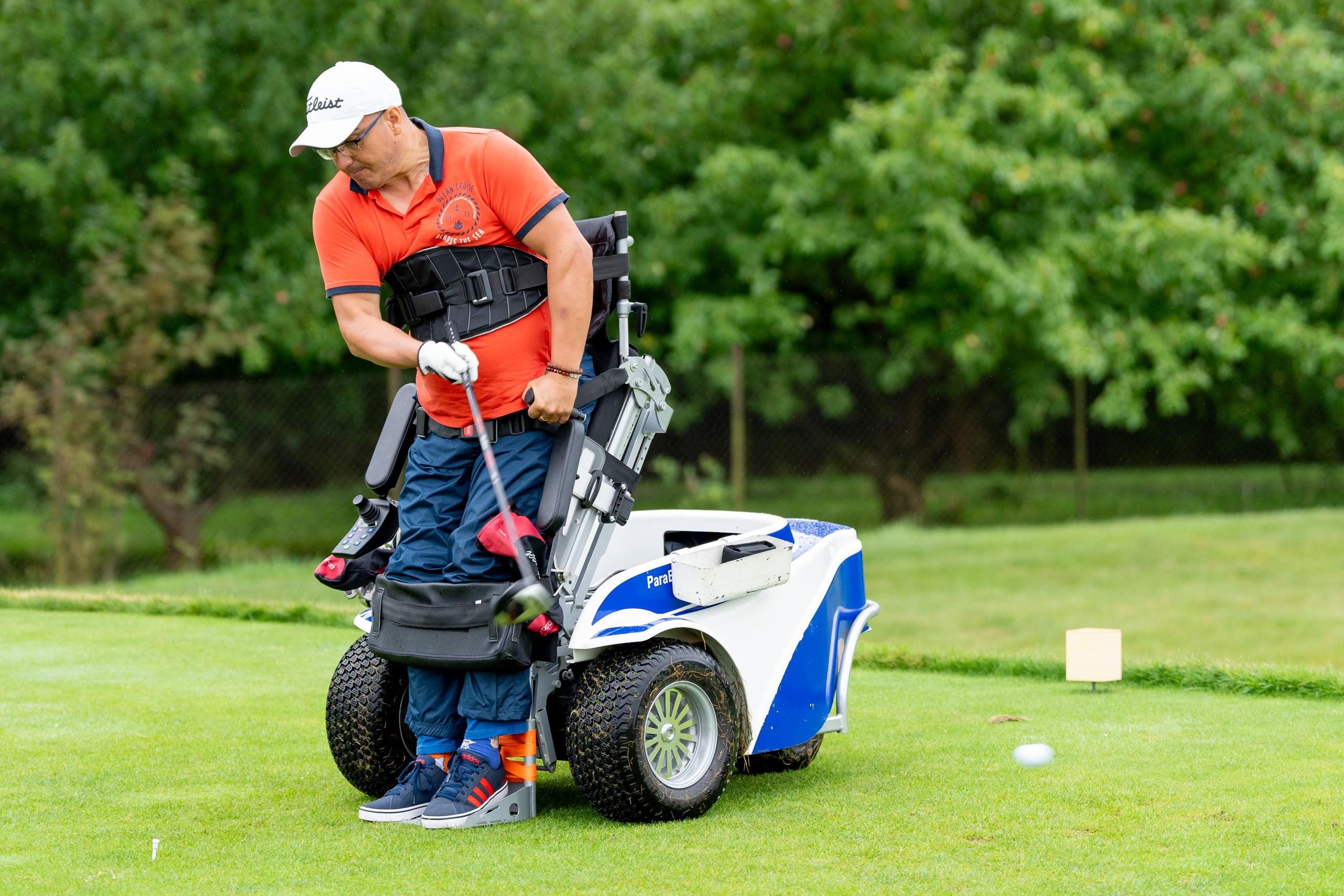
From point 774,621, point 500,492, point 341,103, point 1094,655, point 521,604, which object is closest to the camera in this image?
point 521,604

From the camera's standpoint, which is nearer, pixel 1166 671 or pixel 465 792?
pixel 465 792

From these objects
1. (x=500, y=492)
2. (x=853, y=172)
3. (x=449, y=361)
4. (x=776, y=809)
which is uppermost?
(x=853, y=172)

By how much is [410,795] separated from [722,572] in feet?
3.18

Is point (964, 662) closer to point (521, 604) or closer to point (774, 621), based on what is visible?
point (774, 621)

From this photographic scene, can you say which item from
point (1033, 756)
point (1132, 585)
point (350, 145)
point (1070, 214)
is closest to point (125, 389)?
point (1132, 585)

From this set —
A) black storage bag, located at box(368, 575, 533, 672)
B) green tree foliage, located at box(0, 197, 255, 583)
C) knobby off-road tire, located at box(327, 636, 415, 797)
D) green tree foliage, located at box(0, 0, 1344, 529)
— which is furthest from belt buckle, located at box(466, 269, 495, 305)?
green tree foliage, located at box(0, 0, 1344, 529)

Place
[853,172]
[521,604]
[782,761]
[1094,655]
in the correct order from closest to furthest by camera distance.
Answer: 1. [521,604]
2. [782,761]
3. [1094,655]
4. [853,172]

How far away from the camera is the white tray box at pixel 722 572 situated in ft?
12.9

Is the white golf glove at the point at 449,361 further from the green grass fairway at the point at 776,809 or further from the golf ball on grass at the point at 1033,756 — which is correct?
the golf ball on grass at the point at 1033,756

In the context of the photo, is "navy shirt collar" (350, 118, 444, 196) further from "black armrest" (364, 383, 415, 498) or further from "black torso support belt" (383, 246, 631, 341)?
"black armrest" (364, 383, 415, 498)

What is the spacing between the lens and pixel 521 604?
11.6 feet

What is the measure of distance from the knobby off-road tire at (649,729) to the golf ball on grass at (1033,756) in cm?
82

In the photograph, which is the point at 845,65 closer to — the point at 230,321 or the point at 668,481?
the point at 668,481

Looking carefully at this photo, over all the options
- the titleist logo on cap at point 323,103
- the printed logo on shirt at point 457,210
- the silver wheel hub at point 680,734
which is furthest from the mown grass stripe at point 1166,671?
the titleist logo on cap at point 323,103
